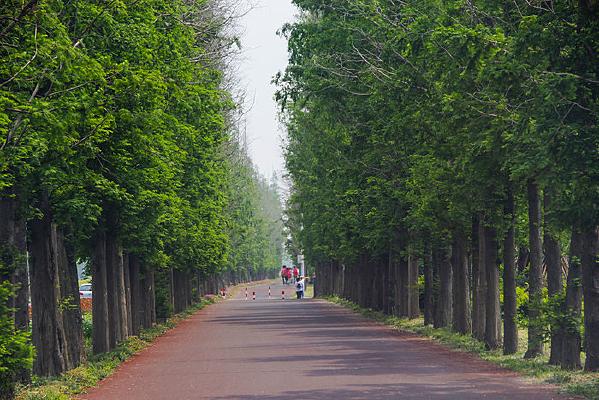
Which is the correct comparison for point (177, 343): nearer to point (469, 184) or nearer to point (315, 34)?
point (315, 34)

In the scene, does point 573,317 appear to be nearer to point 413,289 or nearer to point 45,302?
point 45,302

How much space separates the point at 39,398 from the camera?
19078 mm

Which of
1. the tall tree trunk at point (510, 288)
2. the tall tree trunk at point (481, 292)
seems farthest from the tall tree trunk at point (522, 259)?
the tall tree trunk at point (510, 288)

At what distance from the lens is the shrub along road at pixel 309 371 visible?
65.0ft

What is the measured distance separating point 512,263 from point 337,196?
27994 millimetres

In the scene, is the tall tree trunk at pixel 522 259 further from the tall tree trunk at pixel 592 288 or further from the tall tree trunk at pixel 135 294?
the tall tree trunk at pixel 592 288

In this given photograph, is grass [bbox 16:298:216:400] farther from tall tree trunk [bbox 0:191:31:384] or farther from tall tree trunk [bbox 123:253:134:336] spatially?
tall tree trunk [bbox 123:253:134:336]

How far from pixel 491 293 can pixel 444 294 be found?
31.4ft

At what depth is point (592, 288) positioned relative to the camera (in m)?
21.5

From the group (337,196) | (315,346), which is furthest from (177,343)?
(337,196)

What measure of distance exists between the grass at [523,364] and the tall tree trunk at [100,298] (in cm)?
860

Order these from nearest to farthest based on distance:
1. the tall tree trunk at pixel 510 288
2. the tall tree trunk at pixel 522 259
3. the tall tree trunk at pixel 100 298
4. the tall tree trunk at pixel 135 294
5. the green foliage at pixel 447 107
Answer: the green foliage at pixel 447 107 → the tall tree trunk at pixel 510 288 → the tall tree trunk at pixel 100 298 → the tall tree trunk at pixel 135 294 → the tall tree trunk at pixel 522 259

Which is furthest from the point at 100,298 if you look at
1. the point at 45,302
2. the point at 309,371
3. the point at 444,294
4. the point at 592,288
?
the point at 592,288

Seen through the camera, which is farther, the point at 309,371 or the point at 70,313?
the point at 70,313
